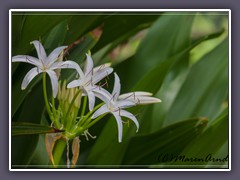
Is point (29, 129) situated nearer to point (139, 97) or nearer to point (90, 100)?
point (90, 100)

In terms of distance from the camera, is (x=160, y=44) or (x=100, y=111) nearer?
(x=100, y=111)

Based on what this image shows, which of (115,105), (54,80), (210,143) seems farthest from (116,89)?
(210,143)

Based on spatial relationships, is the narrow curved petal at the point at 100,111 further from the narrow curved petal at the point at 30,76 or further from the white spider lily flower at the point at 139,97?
the narrow curved petal at the point at 30,76

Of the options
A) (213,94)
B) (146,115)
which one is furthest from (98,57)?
(213,94)

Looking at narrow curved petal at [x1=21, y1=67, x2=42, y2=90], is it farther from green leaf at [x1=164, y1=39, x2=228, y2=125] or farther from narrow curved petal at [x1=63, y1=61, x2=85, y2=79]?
green leaf at [x1=164, y1=39, x2=228, y2=125]
